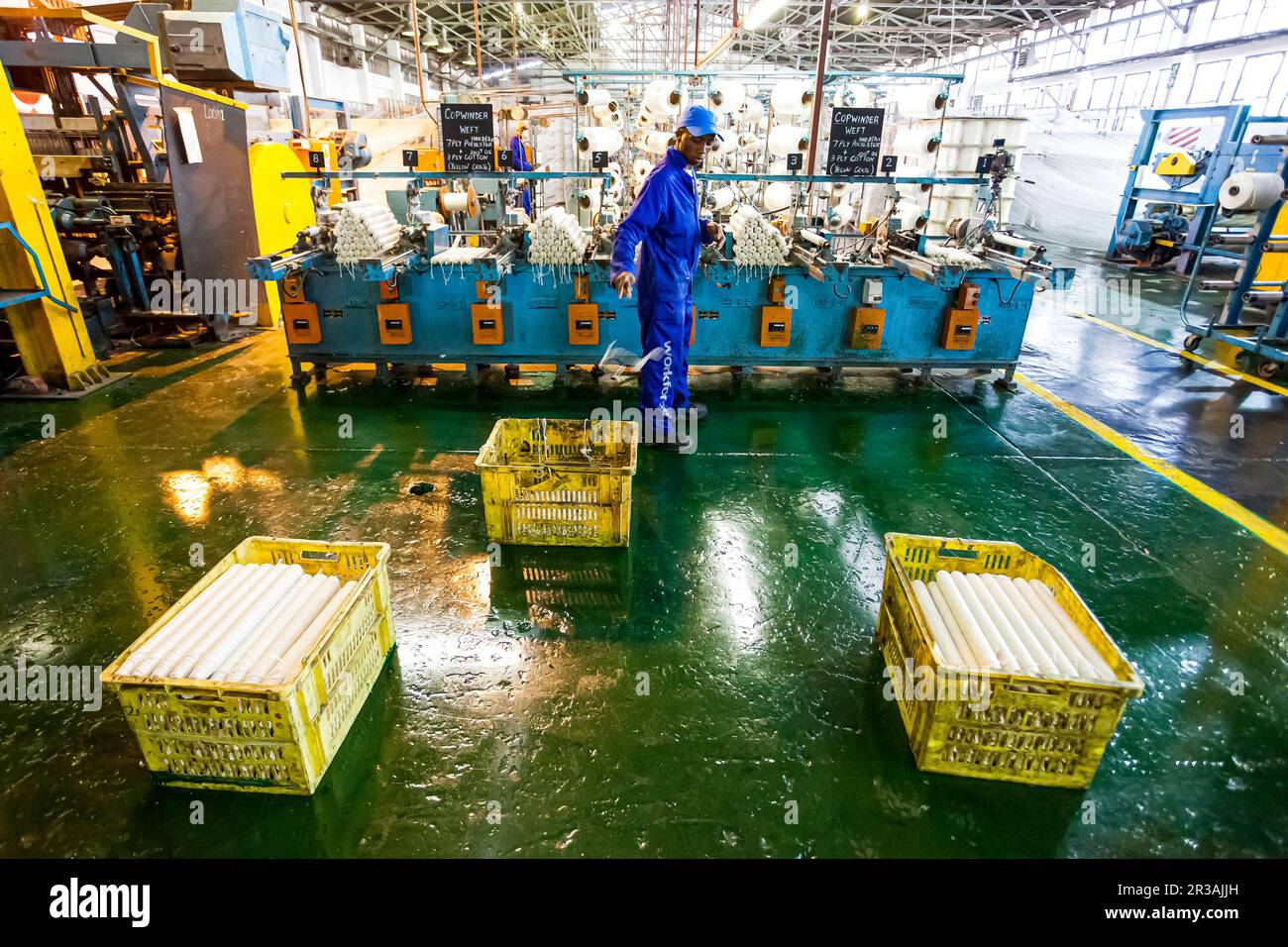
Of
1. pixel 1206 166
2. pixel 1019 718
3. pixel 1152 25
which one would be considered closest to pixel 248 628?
pixel 1019 718

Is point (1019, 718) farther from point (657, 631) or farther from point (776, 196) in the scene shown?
point (776, 196)

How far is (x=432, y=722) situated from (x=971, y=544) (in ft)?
7.66

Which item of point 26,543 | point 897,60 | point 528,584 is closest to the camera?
point 528,584

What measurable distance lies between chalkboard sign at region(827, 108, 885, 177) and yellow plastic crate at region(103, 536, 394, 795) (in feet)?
15.7

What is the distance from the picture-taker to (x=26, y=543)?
3652mm

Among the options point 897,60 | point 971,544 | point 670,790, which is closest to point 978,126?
point 971,544

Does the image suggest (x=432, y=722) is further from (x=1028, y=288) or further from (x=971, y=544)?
(x=1028, y=288)

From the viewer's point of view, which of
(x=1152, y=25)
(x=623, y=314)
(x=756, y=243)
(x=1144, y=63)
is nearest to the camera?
(x=756, y=243)

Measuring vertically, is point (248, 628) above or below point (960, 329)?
below

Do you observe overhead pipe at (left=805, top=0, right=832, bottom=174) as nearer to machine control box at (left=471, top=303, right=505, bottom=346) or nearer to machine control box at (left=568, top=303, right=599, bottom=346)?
machine control box at (left=568, top=303, right=599, bottom=346)

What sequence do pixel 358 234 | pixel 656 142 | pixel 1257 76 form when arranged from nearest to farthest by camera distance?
pixel 358 234
pixel 656 142
pixel 1257 76

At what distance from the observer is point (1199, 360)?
7.21 metres

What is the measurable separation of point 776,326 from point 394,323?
3284 millimetres
